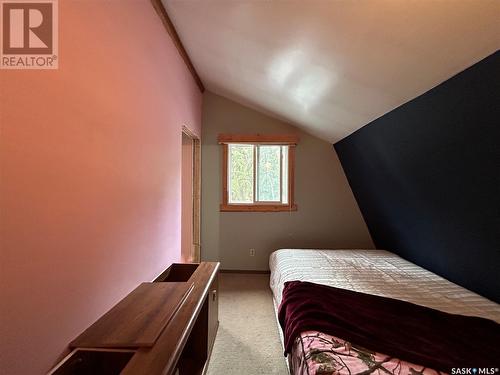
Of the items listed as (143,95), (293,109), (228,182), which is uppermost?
(293,109)

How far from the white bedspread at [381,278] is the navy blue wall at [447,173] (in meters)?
0.17

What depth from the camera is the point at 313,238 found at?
4.02 m

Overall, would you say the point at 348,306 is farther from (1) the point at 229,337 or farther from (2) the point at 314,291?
(1) the point at 229,337

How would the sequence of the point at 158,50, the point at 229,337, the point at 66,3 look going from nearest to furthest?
the point at 66,3 < the point at 158,50 < the point at 229,337

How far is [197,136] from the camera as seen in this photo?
3730 mm

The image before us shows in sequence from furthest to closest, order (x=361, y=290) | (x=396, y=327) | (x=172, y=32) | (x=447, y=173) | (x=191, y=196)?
1. (x=191, y=196)
2. (x=172, y=32)
3. (x=361, y=290)
4. (x=447, y=173)
5. (x=396, y=327)

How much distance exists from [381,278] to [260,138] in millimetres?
2436

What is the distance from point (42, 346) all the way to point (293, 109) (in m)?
3.00

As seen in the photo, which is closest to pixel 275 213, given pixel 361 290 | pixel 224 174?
pixel 224 174

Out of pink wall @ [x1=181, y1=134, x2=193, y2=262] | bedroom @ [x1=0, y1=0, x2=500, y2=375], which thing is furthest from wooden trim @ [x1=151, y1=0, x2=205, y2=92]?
pink wall @ [x1=181, y1=134, x2=193, y2=262]

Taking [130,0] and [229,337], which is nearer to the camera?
[130,0]

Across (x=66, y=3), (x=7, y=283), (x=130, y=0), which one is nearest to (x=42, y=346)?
(x=7, y=283)

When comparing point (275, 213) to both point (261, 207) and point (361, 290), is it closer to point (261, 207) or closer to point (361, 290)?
point (261, 207)

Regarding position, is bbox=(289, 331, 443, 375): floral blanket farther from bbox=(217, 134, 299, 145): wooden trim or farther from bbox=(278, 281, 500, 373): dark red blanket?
bbox=(217, 134, 299, 145): wooden trim
